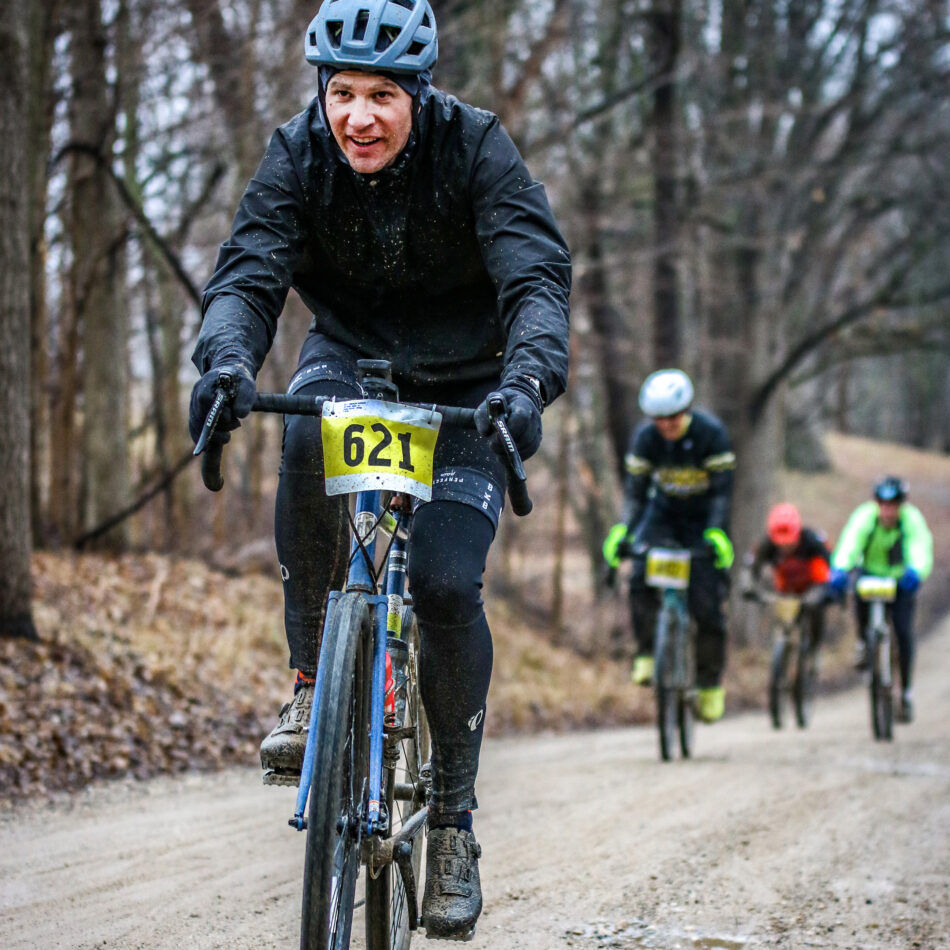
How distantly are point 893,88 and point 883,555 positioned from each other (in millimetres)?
11518

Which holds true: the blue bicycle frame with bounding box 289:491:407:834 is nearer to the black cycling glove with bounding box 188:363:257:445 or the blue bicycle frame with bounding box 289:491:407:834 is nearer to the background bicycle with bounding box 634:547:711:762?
the black cycling glove with bounding box 188:363:257:445

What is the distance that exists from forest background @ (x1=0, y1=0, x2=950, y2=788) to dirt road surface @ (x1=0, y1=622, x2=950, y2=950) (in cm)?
297

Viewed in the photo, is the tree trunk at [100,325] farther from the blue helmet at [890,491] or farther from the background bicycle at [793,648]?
the blue helmet at [890,491]

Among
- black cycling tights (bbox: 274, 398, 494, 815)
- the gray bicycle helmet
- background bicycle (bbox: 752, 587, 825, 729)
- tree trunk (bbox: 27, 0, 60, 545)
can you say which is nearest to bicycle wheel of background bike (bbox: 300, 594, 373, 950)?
black cycling tights (bbox: 274, 398, 494, 815)

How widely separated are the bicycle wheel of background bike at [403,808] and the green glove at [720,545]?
593 centimetres

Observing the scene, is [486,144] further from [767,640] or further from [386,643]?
[767,640]

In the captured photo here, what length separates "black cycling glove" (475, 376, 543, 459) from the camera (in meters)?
3.05

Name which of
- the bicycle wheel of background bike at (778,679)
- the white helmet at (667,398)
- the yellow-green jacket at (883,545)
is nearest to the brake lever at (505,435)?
the white helmet at (667,398)

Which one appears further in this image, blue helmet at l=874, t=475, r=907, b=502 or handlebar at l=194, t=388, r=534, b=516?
blue helmet at l=874, t=475, r=907, b=502

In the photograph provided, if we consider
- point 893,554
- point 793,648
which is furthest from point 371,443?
point 793,648

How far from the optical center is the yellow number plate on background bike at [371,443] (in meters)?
3.22

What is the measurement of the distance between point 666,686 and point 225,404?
6.92 m

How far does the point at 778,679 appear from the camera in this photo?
1229 cm

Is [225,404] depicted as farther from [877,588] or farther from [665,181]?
[665,181]
